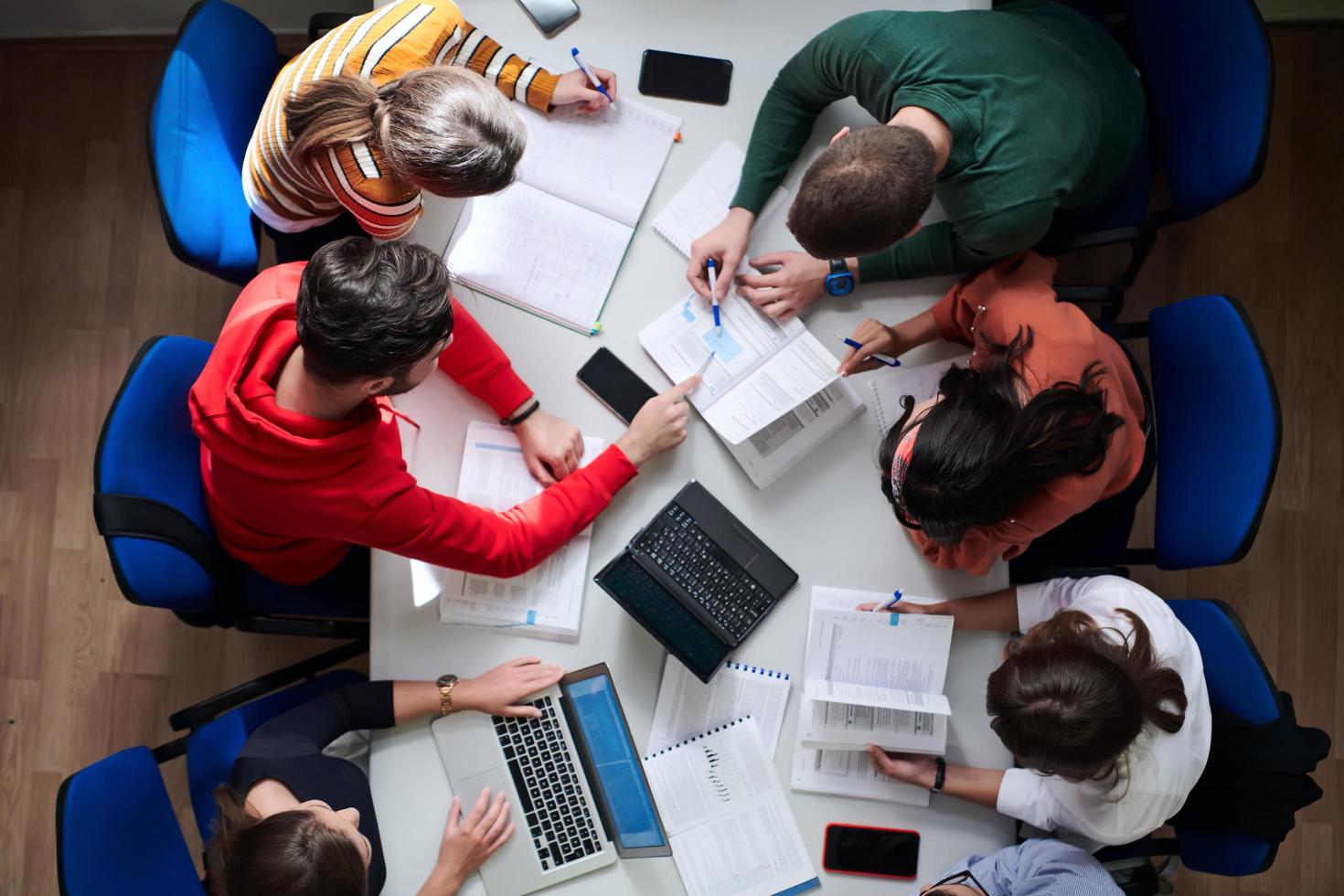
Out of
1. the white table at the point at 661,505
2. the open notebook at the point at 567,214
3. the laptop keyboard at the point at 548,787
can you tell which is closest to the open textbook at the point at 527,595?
the white table at the point at 661,505

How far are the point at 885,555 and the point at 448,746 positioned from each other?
812mm

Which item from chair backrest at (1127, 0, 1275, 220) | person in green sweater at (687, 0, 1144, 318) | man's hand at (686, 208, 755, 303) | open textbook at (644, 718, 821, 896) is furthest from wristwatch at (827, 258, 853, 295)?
open textbook at (644, 718, 821, 896)

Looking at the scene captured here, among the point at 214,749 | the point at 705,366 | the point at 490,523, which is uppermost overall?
the point at 705,366

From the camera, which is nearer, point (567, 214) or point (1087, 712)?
point (1087, 712)

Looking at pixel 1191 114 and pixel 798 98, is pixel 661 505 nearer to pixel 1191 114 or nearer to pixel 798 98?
pixel 798 98

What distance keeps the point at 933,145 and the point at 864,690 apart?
86 cm

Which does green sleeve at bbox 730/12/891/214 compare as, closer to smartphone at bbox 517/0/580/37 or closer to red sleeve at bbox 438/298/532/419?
smartphone at bbox 517/0/580/37

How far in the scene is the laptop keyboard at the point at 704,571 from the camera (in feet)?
5.07

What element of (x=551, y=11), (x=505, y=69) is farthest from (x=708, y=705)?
(x=551, y=11)

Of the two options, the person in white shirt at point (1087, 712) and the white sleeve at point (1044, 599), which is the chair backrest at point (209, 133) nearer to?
the person in white shirt at point (1087, 712)

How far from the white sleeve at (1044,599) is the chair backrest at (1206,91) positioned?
71 cm

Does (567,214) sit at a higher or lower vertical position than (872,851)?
higher

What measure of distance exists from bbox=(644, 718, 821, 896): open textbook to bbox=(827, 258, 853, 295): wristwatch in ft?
2.50

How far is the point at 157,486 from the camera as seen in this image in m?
1.47
